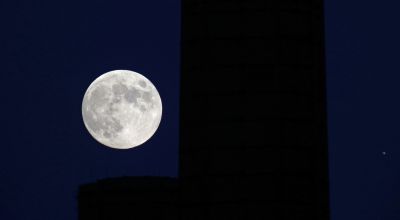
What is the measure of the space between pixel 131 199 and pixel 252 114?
12.2m

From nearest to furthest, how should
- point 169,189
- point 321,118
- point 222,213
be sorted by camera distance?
1. point 222,213
2. point 321,118
3. point 169,189

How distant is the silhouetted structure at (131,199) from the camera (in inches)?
1152

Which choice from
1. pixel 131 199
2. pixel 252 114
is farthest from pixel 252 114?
pixel 131 199

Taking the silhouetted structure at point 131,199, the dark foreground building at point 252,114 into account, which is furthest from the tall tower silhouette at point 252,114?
the silhouetted structure at point 131,199

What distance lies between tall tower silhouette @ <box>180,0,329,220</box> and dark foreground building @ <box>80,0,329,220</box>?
2 cm

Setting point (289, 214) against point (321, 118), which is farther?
point (321, 118)

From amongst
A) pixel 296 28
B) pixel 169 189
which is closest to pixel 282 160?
pixel 296 28

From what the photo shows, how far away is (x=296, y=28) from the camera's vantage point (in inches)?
741

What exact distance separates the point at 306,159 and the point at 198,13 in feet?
13.0

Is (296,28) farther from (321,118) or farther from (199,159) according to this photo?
(199,159)

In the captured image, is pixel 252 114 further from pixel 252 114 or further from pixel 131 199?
pixel 131 199

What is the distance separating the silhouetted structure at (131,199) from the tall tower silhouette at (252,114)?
10619mm

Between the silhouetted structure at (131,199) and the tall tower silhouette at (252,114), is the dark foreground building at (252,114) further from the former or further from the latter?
the silhouetted structure at (131,199)

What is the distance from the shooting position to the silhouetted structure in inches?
1152
